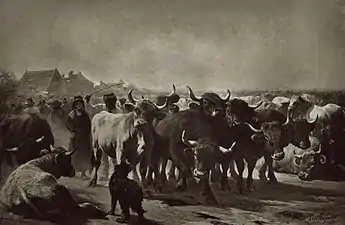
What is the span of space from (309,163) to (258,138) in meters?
0.20

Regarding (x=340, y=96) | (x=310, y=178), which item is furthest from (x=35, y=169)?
(x=340, y=96)

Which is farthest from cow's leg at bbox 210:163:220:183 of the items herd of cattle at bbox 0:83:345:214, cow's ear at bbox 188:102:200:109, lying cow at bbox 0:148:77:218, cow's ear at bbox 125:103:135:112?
lying cow at bbox 0:148:77:218

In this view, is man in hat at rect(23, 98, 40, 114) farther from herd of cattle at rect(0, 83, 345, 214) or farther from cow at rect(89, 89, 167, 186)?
cow at rect(89, 89, 167, 186)

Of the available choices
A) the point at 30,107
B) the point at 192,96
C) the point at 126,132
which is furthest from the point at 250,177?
the point at 30,107

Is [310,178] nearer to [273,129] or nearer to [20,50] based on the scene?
[273,129]

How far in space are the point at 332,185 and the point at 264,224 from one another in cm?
27

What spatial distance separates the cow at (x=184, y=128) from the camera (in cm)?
219

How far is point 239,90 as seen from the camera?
7.21 feet

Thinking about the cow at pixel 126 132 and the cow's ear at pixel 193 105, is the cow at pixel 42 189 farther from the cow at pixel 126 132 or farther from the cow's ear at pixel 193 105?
the cow's ear at pixel 193 105

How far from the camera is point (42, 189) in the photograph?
2.26 metres

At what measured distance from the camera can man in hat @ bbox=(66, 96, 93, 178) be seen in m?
2.25

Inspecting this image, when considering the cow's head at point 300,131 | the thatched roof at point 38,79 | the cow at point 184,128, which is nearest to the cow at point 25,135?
the thatched roof at point 38,79

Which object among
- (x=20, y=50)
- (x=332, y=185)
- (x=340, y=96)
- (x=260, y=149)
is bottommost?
(x=332, y=185)

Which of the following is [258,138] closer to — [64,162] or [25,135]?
[64,162]
